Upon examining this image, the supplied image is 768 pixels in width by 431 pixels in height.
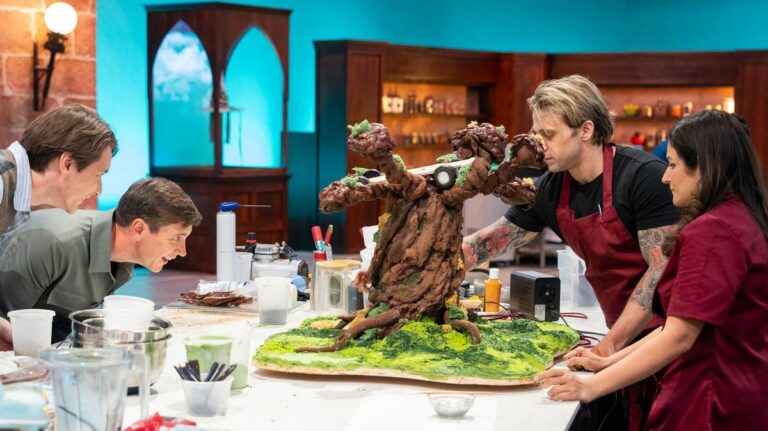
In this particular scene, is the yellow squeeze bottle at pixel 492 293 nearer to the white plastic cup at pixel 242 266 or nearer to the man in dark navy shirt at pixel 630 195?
the man in dark navy shirt at pixel 630 195

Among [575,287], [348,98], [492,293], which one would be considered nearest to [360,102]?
[348,98]

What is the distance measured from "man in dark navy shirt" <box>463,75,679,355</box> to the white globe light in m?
3.14

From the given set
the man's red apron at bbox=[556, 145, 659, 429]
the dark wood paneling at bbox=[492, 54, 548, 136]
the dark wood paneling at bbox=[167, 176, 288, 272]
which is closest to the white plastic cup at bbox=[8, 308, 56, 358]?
the man's red apron at bbox=[556, 145, 659, 429]

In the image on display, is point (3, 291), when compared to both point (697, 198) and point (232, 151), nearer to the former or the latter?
point (697, 198)

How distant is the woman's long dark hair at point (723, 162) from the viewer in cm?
236

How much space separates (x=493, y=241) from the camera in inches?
138

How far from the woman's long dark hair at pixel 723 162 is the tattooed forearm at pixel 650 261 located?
55cm

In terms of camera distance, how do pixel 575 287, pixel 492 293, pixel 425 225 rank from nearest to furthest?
1. pixel 425 225
2. pixel 492 293
3. pixel 575 287

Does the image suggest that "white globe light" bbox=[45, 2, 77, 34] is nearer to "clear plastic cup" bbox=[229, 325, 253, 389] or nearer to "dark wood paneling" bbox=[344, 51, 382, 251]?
"clear plastic cup" bbox=[229, 325, 253, 389]

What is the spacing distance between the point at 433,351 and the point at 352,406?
1.35 feet

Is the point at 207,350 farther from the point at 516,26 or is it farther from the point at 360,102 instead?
the point at 516,26

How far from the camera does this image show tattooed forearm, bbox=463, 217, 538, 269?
3.48 metres

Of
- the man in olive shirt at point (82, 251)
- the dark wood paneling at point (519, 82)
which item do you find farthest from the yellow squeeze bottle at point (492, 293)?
the dark wood paneling at point (519, 82)

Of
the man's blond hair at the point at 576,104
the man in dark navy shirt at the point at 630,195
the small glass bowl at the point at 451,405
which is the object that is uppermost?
the man's blond hair at the point at 576,104
